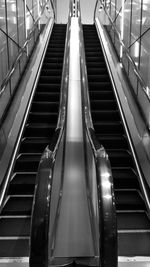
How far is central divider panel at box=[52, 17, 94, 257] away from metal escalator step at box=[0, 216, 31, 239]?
33 centimetres

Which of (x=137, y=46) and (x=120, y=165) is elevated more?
(x=137, y=46)

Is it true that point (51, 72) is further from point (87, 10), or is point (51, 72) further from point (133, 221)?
point (87, 10)

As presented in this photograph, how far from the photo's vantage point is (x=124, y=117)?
577 centimetres

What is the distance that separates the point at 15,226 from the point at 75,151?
1.49 metres

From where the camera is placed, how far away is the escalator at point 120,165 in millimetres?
3434

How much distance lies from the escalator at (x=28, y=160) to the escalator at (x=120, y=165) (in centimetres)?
75

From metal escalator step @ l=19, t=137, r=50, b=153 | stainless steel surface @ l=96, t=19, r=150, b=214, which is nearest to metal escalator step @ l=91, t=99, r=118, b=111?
stainless steel surface @ l=96, t=19, r=150, b=214

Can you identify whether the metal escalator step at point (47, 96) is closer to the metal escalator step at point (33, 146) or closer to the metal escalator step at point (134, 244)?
the metal escalator step at point (33, 146)

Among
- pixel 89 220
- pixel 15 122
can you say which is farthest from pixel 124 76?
pixel 89 220

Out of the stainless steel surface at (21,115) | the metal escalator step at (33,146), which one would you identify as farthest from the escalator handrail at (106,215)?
the metal escalator step at (33,146)

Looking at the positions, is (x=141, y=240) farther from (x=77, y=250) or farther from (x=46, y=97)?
(x=46, y=97)

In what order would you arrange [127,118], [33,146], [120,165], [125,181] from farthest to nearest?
[127,118] → [33,146] → [120,165] → [125,181]

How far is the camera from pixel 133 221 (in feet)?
12.3

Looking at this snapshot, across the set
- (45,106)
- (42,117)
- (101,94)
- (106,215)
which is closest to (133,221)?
(106,215)
